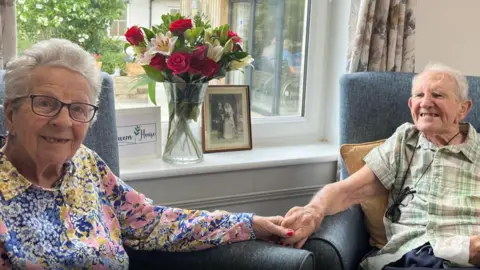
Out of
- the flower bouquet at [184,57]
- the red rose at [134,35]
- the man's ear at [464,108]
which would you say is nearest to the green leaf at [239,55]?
the flower bouquet at [184,57]

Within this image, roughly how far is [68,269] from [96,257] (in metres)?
0.08

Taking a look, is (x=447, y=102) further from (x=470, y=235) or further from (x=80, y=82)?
(x=80, y=82)

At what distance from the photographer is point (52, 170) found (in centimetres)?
133

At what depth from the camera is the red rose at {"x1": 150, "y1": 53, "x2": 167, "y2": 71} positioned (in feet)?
6.03

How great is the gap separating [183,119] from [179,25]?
1.18 ft

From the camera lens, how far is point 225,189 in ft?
7.13

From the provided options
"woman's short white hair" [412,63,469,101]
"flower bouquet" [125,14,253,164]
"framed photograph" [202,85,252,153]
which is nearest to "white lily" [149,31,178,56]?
"flower bouquet" [125,14,253,164]

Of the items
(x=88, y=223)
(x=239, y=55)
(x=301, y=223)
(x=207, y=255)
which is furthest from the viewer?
(x=239, y=55)

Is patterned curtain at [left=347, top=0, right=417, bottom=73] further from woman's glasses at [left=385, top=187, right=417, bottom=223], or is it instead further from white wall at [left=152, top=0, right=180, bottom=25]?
white wall at [left=152, top=0, right=180, bottom=25]

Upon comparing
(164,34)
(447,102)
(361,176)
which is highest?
(164,34)

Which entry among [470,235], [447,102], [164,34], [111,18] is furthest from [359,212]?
[111,18]

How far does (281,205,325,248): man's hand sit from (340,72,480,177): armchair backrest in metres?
0.49

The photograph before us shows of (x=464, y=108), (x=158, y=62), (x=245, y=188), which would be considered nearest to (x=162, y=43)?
(x=158, y=62)

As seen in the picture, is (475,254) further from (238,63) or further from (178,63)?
(178,63)
